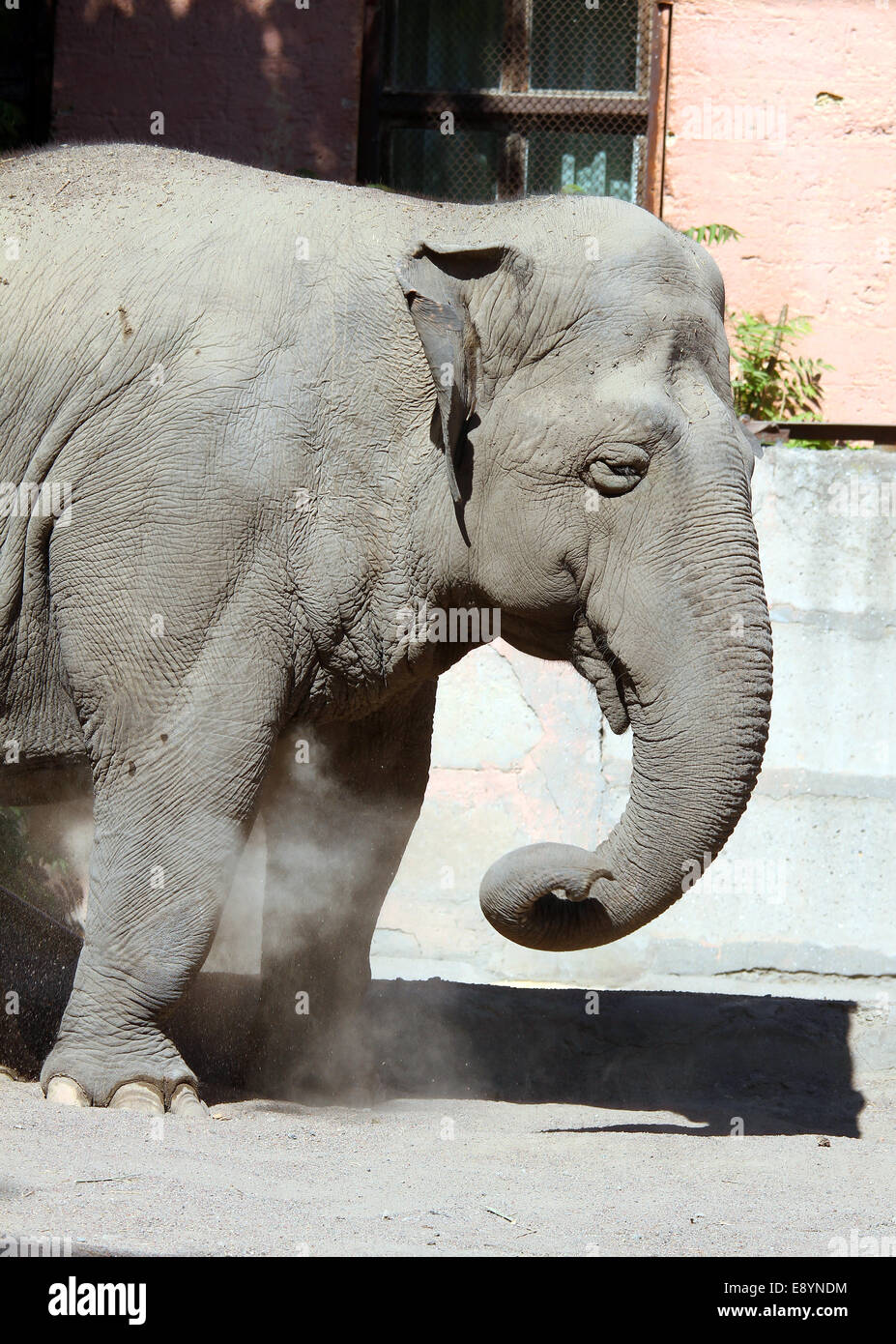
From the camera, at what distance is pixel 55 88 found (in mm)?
9305

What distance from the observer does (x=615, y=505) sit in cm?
467

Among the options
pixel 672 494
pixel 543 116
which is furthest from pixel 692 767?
pixel 543 116

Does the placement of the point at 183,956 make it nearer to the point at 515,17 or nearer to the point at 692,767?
the point at 692,767

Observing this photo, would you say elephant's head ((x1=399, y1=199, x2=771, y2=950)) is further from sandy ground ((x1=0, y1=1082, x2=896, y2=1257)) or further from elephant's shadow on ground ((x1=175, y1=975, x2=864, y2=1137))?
elephant's shadow on ground ((x1=175, y1=975, x2=864, y2=1137))

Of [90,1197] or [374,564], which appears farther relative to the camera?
[374,564]

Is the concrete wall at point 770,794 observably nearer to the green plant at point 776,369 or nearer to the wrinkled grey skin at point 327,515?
the green plant at point 776,369

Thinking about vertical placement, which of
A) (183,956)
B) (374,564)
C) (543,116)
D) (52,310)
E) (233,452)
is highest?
(543,116)

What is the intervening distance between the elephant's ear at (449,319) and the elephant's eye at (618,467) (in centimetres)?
37

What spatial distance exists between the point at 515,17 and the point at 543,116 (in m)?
0.55

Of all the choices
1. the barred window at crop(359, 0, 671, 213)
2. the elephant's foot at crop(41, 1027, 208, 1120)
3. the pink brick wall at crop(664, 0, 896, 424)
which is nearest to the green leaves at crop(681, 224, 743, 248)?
the pink brick wall at crop(664, 0, 896, 424)

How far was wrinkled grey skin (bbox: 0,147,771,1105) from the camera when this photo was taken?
4.56 metres

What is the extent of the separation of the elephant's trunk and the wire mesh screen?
5635 mm

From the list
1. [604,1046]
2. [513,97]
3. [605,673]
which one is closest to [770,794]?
[604,1046]

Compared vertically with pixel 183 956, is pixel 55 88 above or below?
above
